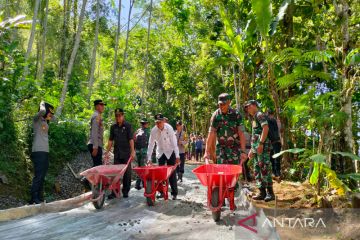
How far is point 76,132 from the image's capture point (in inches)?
420

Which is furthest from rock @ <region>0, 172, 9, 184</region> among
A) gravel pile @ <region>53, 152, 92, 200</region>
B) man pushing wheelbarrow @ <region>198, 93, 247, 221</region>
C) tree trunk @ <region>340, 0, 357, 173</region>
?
tree trunk @ <region>340, 0, 357, 173</region>

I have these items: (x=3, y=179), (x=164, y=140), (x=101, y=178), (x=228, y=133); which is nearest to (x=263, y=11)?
(x=228, y=133)

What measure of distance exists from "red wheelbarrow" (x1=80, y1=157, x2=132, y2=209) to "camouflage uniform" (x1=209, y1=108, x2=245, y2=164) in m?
1.69

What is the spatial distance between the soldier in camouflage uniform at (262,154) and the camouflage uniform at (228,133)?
0.69 metres

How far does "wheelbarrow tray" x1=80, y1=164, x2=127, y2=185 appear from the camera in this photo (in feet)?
Answer: 20.1

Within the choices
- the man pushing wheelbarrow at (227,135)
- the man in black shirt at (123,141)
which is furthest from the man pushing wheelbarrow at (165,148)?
the man pushing wheelbarrow at (227,135)

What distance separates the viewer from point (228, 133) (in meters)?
5.91

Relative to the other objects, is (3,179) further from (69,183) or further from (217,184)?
(217,184)

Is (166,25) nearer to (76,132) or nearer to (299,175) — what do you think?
(76,132)

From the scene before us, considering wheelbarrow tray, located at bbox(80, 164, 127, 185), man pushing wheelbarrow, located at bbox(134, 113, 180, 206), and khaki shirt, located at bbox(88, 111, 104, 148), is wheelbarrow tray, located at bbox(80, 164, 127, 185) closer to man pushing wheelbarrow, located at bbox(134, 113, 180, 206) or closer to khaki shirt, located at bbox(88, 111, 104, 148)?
man pushing wheelbarrow, located at bbox(134, 113, 180, 206)

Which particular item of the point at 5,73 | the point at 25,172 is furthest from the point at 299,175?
the point at 5,73

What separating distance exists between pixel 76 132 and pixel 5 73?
12.2 feet

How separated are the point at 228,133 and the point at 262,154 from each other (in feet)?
3.41

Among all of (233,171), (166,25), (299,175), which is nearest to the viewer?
(233,171)
